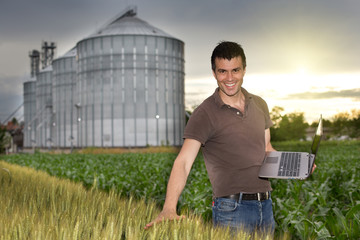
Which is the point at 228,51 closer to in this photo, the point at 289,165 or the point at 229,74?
the point at 229,74

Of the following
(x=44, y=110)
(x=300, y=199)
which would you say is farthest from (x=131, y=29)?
(x=300, y=199)

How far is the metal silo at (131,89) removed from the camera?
45.8 m

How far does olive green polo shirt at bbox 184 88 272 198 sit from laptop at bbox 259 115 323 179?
115 mm

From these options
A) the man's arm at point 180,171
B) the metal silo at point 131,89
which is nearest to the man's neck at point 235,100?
the man's arm at point 180,171

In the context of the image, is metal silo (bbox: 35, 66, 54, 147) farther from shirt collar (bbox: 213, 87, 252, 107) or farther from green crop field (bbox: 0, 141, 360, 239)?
shirt collar (bbox: 213, 87, 252, 107)

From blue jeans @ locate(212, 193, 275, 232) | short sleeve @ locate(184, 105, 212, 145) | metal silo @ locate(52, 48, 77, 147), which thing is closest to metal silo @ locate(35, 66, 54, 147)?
metal silo @ locate(52, 48, 77, 147)

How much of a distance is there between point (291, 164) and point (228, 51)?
1.01 metres

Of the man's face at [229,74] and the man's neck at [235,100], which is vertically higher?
the man's face at [229,74]

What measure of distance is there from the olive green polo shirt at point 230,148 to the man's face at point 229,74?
0.11 meters

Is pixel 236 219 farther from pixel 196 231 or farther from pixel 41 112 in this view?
pixel 41 112

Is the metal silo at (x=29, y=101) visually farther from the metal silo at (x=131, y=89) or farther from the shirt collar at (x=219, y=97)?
the shirt collar at (x=219, y=97)

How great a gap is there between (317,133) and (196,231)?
154cm

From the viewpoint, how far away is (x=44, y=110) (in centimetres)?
6228

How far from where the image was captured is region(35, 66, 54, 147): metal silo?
195 ft
